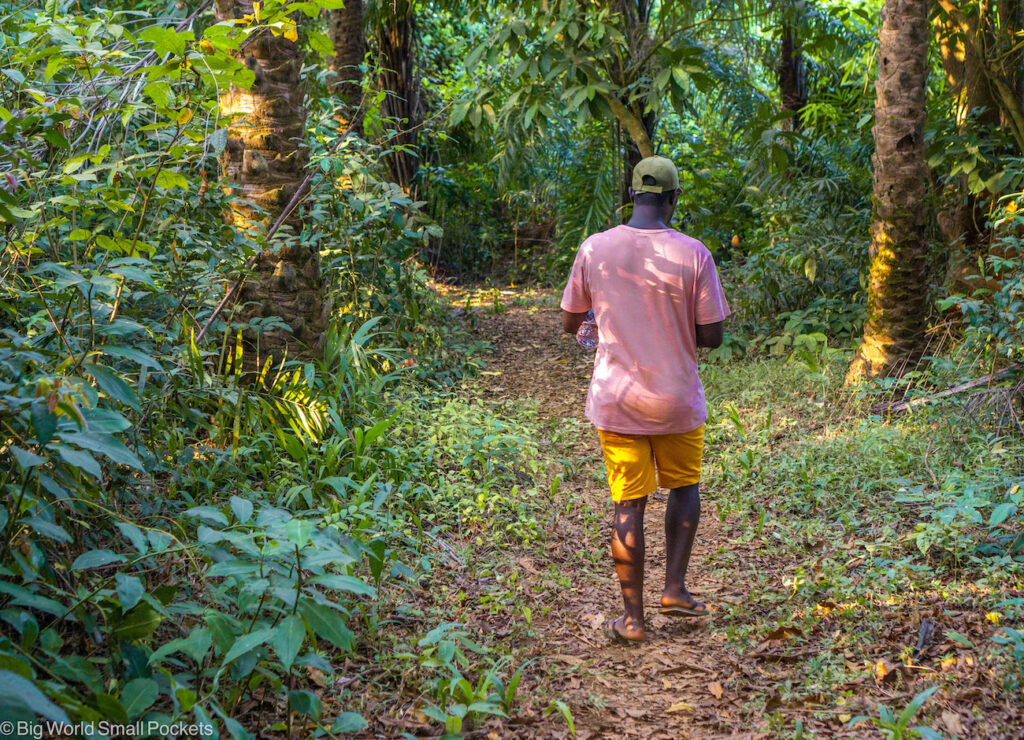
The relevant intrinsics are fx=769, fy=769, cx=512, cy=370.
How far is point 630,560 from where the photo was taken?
11.0 ft

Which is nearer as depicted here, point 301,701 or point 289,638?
point 289,638

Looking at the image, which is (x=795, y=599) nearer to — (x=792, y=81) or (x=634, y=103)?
(x=634, y=103)

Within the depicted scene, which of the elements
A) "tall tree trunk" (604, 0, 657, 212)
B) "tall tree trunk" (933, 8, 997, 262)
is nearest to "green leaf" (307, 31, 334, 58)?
"tall tree trunk" (604, 0, 657, 212)

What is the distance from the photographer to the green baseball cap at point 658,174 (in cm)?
329

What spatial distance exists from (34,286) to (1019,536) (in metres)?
4.28

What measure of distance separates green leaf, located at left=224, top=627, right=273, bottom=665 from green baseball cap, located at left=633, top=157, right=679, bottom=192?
7.50 ft

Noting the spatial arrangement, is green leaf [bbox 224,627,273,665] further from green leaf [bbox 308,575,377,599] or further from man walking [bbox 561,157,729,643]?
man walking [bbox 561,157,729,643]

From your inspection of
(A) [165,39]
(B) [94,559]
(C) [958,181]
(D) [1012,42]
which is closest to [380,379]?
(A) [165,39]

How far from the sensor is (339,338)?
215 inches

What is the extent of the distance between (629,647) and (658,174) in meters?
2.08

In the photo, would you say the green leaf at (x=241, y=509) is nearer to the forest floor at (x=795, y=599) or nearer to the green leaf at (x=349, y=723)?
the green leaf at (x=349, y=723)

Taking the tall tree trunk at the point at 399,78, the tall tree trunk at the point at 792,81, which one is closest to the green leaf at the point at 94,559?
the tall tree trunk at the point at 399,78

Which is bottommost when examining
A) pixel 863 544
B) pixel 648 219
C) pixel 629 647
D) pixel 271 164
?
pixel 629 647

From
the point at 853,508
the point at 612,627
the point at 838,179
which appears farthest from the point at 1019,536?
the point at 838,179
